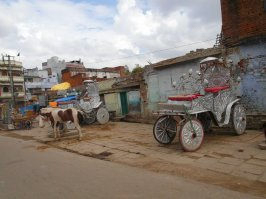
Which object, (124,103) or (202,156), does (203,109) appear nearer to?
(202,156)

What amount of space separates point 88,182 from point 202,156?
3278mm

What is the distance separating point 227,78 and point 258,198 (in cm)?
597

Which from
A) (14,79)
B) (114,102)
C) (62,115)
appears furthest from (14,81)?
(62,115)

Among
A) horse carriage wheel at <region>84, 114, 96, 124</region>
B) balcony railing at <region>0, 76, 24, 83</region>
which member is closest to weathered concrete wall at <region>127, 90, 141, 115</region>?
horse carriage wheel at <region>84, 114, 96, 124</region>

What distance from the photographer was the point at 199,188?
5359 mm

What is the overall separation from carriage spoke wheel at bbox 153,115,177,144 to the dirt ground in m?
0.23

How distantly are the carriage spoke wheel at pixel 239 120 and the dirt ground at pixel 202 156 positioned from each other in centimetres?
24

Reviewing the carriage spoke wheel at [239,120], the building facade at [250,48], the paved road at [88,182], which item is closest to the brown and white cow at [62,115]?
the paved road at [88,182]

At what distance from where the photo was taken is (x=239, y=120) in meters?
9.91

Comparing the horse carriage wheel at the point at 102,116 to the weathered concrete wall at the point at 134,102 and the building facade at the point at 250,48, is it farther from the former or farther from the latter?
the building facade at the point at 250,48

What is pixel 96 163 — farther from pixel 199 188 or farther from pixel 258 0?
pixel 258 0

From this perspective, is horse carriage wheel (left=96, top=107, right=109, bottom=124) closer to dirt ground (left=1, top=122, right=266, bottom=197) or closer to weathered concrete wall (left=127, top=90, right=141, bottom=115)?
weathered concrete wall (left=127, top=90, right=141, bottom=115)

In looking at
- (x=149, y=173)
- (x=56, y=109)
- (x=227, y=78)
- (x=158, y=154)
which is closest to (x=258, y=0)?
(x=227, y=78)

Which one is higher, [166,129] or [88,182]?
[166,129]
